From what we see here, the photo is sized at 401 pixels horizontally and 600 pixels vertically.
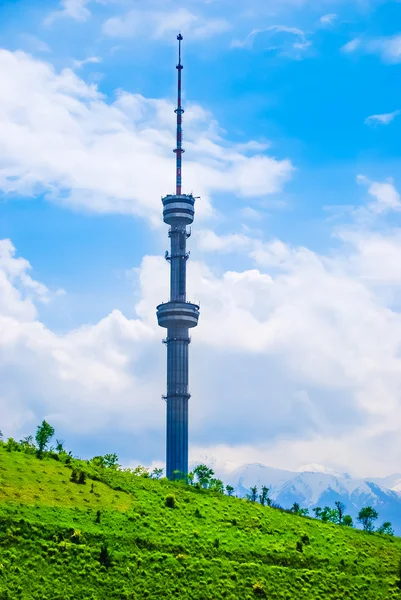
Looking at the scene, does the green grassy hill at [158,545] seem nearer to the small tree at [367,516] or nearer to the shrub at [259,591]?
the shrub at [259,591]

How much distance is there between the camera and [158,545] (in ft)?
333

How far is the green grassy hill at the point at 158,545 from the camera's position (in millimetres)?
90188

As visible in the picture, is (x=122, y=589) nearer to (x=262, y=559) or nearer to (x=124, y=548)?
(x=124, y=548)

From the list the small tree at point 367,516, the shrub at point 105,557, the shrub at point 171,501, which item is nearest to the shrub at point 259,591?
the shrub at point 105,557

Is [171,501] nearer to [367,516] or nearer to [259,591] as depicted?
[259,591]

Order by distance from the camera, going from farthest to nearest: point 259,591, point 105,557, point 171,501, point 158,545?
point 171,501 → point 158,545 → point 259,591 → point 105,557

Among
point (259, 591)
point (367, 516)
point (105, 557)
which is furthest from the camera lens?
point (367, 516)

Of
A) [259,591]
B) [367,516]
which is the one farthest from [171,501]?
[367,516]

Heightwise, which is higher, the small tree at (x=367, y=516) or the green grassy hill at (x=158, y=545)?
the small tree at (x=367, y=516)

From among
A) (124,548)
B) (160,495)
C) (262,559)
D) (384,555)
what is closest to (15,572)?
(124,548)

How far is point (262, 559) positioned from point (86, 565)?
77.2 feet

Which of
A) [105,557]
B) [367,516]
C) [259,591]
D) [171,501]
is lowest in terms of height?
[259,591]

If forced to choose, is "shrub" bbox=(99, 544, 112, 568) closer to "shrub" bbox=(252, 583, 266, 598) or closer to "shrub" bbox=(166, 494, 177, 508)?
"shrub" bbox=(252, 583, 266, 598)

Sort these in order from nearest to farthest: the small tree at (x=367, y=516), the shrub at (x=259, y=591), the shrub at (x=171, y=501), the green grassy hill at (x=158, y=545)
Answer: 1. the green grassy hill at (x=158, y=545)
2. the shrub at (x=259, y=591)
3. the shrub at (x=171, y=501)
4. the small tree at (x=367, y=516)
